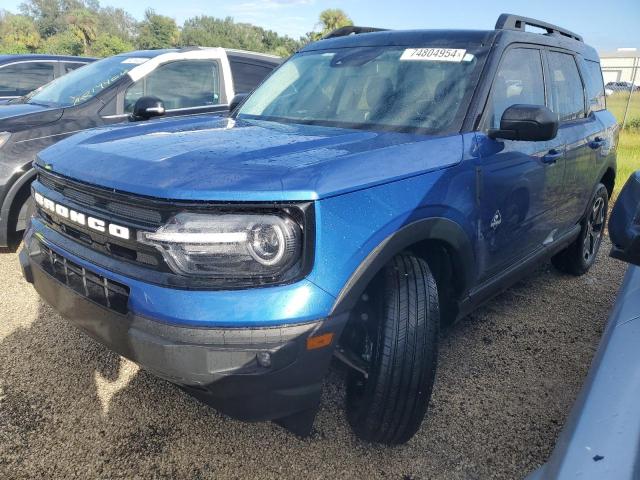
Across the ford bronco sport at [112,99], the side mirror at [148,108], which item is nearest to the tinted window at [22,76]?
the ford bronco sport at [112,99]

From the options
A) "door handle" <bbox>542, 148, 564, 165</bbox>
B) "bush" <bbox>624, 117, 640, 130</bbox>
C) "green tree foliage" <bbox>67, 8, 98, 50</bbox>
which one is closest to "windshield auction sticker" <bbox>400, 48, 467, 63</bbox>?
"door handle" <bbox>542, 148, 564, 165</bbox>

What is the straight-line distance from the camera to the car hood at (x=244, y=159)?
166 cm

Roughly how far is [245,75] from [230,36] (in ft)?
215

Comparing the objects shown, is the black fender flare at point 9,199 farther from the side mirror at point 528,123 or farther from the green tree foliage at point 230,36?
the green tree foliage at point 230,36

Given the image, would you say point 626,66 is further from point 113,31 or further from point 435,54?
point 113,31

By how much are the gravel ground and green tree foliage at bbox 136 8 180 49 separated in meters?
58.6

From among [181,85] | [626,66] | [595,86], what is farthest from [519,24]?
[626,66]

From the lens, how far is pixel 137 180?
5.71 ft

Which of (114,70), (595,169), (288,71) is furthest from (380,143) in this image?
(114,70)

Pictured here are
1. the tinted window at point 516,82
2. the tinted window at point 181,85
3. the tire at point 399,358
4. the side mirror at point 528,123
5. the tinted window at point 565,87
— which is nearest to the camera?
the tire at point 399,358

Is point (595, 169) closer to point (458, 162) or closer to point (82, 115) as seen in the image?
point (458, 162)

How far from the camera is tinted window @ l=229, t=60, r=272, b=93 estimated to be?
18.4 feet

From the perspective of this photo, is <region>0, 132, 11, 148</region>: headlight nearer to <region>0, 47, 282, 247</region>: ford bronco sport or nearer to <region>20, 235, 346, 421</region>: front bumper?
<region>0, 47, 282, 247</region>: ford bronco sport

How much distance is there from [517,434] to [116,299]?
1.91m
